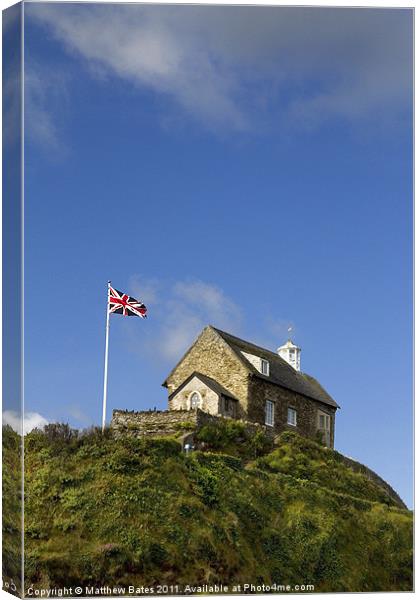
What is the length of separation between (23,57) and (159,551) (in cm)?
900

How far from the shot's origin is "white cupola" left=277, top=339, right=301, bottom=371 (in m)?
26.0

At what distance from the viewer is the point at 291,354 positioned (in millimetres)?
27438

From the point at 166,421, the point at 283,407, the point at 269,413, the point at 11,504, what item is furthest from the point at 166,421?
the point at 11,504

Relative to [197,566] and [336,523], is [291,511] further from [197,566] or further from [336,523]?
[197,566]

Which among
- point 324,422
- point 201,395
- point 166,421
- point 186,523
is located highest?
point 201,395

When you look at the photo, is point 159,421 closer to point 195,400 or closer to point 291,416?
point 195,400

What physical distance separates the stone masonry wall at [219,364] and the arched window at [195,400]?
624 millimetres

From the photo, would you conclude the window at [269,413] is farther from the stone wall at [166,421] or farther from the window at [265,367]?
the stone wall at [166,421]

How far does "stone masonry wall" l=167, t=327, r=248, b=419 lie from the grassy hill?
15.6 ft

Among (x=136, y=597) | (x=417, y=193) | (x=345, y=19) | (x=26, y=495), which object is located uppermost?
(x=345, y=19)

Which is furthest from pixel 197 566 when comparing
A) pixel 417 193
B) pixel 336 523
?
pixel 417 193

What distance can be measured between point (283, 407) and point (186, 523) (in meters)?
10.2

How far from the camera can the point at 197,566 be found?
1838 cm

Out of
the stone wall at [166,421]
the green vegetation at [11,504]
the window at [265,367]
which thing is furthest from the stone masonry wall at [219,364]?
the green vegetation at [11,504]
